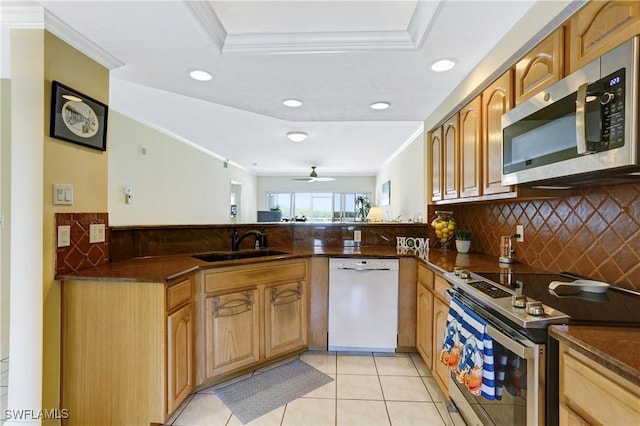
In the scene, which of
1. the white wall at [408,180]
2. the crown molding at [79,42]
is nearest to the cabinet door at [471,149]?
the white wall at [408,180]

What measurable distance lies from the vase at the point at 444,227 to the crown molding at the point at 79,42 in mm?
2680

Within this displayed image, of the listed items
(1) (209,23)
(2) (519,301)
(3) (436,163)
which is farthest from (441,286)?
(1) (209,23)

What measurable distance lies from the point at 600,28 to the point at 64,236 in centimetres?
257

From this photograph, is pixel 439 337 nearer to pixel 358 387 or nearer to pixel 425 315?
pixel 425 315

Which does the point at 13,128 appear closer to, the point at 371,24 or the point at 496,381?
the point at 371,24

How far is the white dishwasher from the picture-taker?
2.56 m

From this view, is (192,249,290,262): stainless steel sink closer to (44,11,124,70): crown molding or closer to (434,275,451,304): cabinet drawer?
(434,275,451,304): cabinet drawer

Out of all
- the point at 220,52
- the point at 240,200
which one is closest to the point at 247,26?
the point at 220,52

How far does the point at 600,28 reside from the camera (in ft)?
3.62

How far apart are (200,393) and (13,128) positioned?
186 cm

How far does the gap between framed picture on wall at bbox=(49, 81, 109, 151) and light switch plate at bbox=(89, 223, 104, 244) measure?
0.47 metres

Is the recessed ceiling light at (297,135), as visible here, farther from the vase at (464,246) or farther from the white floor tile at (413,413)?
the white floor tile at (413,413)

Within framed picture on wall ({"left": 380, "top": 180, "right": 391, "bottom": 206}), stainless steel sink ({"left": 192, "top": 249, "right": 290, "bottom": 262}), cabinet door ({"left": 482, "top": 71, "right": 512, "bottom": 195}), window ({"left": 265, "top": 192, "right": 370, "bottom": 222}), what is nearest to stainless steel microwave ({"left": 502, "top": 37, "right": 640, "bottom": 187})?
cabinet door ({"left": 482, "top": 71, "right": 512, "bottom": 195})

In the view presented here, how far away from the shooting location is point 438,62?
1.92 meters
